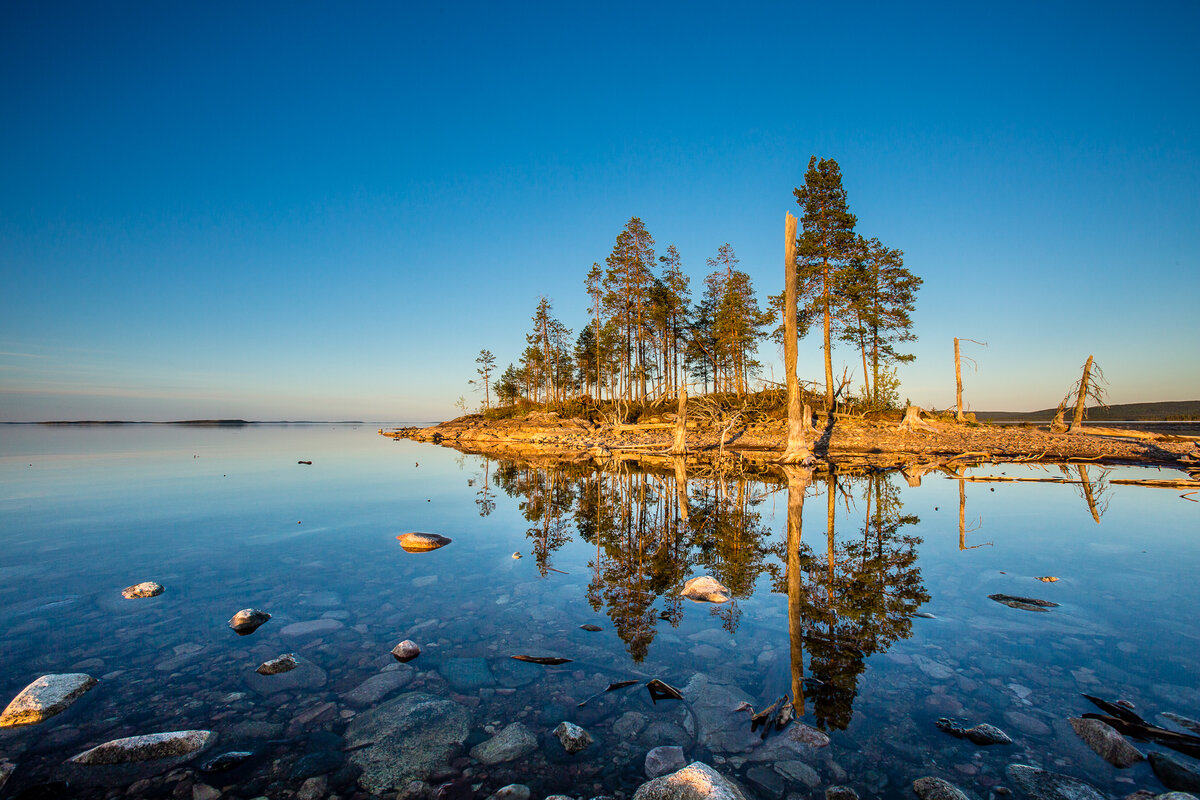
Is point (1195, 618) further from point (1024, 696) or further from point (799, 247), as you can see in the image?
point (799, 247)

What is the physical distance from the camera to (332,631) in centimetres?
514

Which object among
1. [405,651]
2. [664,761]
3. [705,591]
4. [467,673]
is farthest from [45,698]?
[705,591]

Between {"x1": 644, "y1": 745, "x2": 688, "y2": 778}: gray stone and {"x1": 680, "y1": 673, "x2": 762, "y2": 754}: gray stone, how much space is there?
229 mm

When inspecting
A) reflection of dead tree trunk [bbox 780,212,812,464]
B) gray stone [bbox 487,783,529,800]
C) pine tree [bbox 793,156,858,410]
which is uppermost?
pine tree [bbox 793,156,858,410]

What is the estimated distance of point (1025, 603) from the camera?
5645 mm

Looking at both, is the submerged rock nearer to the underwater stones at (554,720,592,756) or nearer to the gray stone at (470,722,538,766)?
the underwater stones at (554,720,592,756)

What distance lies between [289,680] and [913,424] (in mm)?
29259

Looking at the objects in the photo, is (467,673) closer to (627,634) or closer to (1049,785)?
(627,634)

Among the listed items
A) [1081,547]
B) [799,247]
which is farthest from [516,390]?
[1081,547]

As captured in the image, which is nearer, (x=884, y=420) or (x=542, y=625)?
(x=542, y=625)

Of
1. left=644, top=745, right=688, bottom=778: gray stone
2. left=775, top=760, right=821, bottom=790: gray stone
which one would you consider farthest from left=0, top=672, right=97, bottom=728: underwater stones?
left=775, top=760, right=821, bottom=790: gray stone

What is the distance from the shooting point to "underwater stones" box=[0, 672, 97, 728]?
11.3 ft

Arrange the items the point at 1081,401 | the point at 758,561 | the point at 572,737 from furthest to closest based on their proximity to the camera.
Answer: the point at 1081,401
the point at 758,561
the point at 572,737

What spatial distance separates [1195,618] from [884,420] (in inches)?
988
